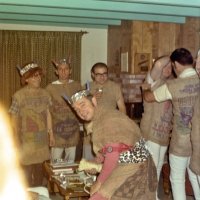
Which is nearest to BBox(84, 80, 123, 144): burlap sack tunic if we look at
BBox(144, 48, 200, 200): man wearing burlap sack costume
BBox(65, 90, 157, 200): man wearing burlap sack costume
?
BBox(144, 48, 200, 200): man wearing burlap sack costume

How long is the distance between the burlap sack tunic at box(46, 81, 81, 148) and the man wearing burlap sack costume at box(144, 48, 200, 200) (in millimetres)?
1182

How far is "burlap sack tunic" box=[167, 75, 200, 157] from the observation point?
328cm

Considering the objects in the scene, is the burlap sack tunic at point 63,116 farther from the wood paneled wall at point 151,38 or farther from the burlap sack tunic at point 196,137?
the burlap sack tunic at point 196,137

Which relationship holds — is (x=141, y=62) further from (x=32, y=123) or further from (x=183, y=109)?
(x=183, y=109)

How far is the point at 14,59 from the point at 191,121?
3.52m

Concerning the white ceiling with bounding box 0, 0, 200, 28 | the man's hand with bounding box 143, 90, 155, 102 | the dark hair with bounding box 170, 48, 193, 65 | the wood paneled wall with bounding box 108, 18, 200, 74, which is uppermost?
the white ceiling with bounding box 0, 0, 200, 28

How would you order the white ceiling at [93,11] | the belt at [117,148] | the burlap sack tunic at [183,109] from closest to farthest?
the belt at [117,148] → the burlap sack tunic at [183,109] → the white ceiling at [93,11]

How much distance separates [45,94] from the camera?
4.23m

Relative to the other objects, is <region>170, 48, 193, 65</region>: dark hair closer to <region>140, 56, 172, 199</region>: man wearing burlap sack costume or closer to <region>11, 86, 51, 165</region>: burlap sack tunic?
<region>140, 56, 172, 199</region>: man wearing burlap sack costume

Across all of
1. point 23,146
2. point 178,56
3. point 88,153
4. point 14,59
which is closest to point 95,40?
point 14,59

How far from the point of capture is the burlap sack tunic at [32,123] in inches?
162

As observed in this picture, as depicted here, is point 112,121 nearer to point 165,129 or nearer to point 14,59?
point 165,129

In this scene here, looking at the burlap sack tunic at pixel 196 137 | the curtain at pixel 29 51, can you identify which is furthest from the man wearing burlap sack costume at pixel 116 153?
the curtain at pixel 29 51

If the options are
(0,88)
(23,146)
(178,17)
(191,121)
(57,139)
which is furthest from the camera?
(0,88)
